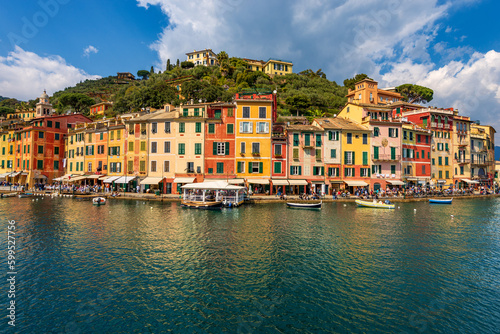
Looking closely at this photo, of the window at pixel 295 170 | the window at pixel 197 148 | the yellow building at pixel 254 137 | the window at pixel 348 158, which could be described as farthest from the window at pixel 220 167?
the window at pixel 348 158

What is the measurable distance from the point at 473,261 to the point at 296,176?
31742mm

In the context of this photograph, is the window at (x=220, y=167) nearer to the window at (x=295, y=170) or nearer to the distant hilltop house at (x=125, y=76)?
the window at (x=295, y=170)

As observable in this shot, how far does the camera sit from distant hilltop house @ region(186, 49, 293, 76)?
125750 mm

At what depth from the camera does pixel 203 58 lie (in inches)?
5472

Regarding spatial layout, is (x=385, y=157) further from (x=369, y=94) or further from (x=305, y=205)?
(x=369, y=94)

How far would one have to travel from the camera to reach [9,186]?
2314 inches

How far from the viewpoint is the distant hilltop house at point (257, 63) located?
126 meters

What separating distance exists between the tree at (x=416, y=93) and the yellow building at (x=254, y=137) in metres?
77.7

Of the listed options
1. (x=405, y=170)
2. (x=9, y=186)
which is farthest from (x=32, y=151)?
(x=405, y=170)

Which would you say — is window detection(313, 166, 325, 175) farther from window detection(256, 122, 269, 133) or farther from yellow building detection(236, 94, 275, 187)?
window detection(256, 122, 269, 133)

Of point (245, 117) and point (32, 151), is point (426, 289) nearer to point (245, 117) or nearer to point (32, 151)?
point (245, 117)

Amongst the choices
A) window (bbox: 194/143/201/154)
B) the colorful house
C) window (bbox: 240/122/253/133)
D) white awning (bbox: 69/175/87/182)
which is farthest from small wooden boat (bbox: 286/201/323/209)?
white awning (bbox: 69/175/87/182)

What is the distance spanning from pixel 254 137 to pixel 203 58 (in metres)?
108

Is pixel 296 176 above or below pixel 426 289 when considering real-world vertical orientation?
above
